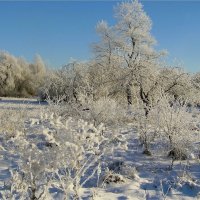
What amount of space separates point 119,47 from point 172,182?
15.0 meters

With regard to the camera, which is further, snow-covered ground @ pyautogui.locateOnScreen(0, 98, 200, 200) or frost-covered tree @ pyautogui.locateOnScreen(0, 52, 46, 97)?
frost-covered tree @ pyautogui.locateOnScreen(0, 52, 46, 97)

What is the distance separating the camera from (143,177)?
7.77m

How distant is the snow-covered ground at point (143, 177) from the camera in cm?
672

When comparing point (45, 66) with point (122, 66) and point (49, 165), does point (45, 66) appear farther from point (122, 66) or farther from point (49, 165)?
point (49, 165)

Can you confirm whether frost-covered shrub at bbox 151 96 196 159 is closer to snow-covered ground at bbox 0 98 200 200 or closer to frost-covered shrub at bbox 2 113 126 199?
snow-covered ground at bbox 0 98 200 200

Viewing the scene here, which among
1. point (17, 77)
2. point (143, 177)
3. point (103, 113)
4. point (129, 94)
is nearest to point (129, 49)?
point (129, 94)

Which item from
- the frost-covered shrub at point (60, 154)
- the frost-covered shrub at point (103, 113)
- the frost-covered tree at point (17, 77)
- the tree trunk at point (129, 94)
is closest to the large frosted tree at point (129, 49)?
the tree trunk at point (129, 94)

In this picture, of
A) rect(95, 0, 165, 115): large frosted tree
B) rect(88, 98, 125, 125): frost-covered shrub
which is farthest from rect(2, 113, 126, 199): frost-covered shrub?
rect(95, 0, 165, 115): large frosted tree

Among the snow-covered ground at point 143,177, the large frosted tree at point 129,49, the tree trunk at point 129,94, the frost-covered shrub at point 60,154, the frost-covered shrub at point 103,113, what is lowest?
the snow-covered ground at point 143,177

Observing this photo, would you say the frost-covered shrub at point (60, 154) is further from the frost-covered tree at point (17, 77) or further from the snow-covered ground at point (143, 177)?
the frost-covered tree at point (17, 77)

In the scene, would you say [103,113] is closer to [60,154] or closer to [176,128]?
[176,128]

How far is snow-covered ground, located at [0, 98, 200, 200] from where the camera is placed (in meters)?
6.72

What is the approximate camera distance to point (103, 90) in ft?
64.7

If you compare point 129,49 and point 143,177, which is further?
point 129,49
